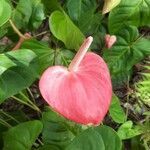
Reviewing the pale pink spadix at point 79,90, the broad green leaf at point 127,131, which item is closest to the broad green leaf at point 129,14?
the broad green leaf at point 127,131

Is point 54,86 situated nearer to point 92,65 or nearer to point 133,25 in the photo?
point 92,65

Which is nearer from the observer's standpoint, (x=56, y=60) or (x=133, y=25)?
(x=56, y=60)

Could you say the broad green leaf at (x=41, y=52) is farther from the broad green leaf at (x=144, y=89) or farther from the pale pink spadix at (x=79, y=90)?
the broad green leaf at (x=144, y=89)

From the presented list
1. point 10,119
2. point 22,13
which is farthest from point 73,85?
point 10,119

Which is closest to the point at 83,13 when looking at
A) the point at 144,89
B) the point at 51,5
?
the point at 51,5

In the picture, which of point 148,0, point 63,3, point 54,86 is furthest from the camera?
point 63,3

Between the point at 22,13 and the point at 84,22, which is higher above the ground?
the point at 22,13
